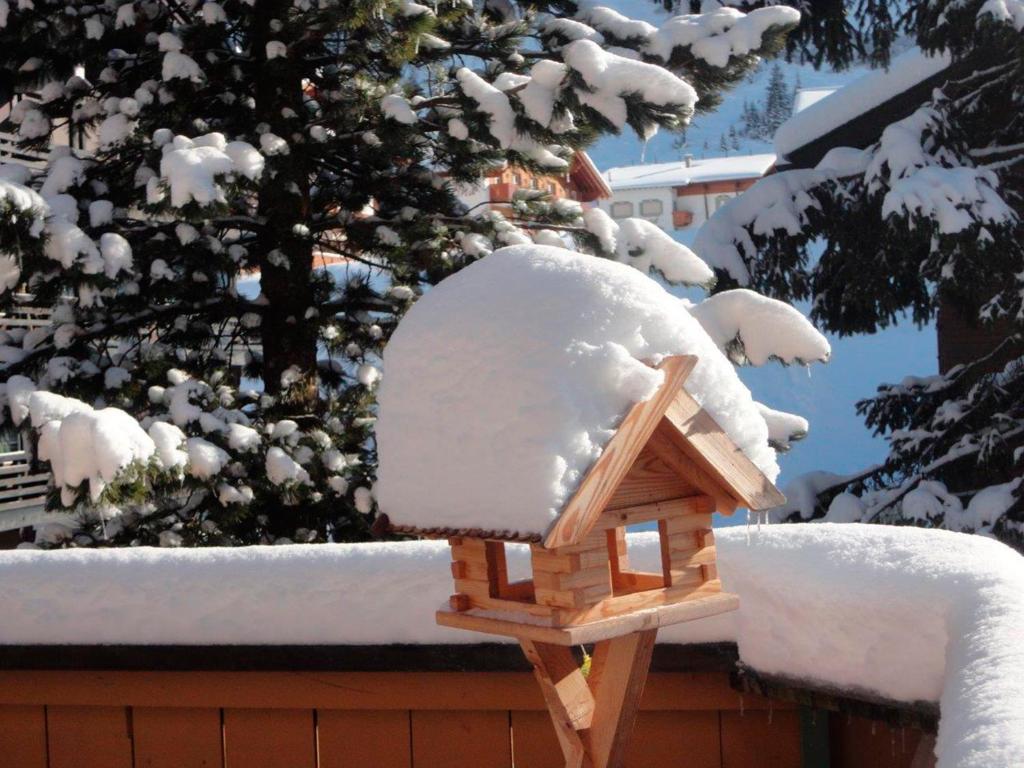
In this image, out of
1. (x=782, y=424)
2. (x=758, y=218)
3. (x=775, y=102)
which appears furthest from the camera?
(x=775, y=102)

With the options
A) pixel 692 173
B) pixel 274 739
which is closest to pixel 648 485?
pixel 274 739

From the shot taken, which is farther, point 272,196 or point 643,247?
point 272,196

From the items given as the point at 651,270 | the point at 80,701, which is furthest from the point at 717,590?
the point at 651,270

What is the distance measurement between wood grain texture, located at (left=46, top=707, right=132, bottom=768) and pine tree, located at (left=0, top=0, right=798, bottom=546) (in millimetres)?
2214

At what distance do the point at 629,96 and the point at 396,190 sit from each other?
1.69 meters

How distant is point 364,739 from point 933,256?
256 inches

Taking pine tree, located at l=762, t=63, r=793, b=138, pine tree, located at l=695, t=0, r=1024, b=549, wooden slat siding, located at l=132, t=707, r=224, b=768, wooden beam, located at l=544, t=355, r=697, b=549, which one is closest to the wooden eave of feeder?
wooden beam, located at l=544, t=355, r=697, b=549

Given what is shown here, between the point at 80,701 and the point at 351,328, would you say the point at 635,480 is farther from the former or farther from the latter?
the point at 351,328

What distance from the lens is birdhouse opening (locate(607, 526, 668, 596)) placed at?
1.60 metres

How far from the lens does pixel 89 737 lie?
7.41 ft

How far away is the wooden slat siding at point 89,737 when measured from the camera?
2.24 metres

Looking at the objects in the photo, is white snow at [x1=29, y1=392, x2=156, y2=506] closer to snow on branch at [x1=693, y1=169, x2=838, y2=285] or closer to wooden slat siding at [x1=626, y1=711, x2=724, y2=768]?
wooden slat siding at [x1=626, y1=711, x2=724, y2=768]

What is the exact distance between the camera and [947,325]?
34.3ft

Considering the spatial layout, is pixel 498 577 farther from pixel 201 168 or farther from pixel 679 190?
pixel 679 190
